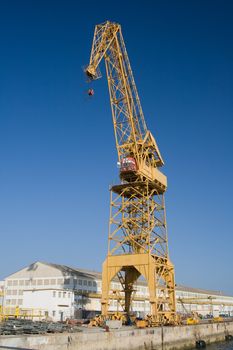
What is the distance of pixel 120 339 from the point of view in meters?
32.9

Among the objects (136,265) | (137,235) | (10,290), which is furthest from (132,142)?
(10,290)

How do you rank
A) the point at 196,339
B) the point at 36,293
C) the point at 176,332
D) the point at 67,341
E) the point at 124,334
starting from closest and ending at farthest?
the point at 67,341 < the point at 124,334 < the point at 176,332 < the point at 196,339 < the point at 36,293

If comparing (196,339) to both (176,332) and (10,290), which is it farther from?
(10,290)

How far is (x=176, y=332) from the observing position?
42.0 m

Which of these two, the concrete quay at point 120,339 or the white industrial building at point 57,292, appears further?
the white industrial building at point 57,292

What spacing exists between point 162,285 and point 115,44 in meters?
32.8

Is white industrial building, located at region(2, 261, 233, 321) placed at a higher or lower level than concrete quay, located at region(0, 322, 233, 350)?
higher

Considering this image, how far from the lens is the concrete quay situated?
83.9ft

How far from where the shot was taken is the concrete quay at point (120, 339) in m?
25.6

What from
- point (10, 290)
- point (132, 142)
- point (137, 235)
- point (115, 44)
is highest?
point (115, 44)

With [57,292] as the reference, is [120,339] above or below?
below

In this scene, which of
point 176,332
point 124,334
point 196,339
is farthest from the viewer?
point 196,339

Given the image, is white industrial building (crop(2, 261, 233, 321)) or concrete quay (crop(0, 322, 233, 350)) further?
white industrial building (crop(2, 261, 233, 321))

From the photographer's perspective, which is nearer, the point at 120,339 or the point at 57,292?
the point at 120,339
